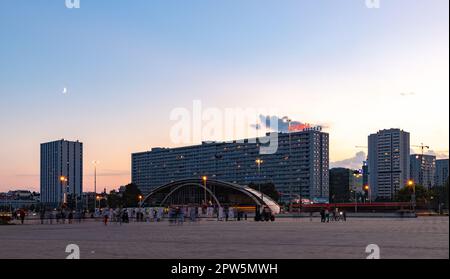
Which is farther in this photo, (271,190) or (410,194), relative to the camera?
(271,190)

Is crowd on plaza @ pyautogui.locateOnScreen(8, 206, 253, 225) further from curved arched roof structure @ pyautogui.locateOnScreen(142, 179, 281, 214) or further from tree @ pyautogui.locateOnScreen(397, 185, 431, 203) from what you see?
tree @ pyautogui.locateOnScreen(397, 185, 431, 203)

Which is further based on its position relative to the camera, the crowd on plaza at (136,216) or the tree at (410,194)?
the tree at (410,194)

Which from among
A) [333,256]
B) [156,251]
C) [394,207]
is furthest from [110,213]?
[394,207]

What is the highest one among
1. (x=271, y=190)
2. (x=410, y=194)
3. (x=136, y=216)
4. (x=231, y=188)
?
(x=136, y=216)

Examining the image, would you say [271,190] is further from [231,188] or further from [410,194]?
[410,194]

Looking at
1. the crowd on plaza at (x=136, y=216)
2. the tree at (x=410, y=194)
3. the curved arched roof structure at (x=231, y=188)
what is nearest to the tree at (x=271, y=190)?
the curved arched roof structure at (x=231, y=188)

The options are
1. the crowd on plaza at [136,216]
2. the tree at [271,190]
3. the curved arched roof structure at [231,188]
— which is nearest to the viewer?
the crowd on plaza at [136,216]

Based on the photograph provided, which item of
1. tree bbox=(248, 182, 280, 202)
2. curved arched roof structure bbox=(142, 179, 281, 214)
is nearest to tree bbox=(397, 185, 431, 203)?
curved arched roof structure bbox=(142, 179, 281, 214)

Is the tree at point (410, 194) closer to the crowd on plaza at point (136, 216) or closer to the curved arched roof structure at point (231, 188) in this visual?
the curved arched roof structure at point (231, 188)

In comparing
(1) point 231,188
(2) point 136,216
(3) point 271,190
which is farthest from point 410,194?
(2) point 136,216

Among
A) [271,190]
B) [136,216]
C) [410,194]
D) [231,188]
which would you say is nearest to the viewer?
[136,216]

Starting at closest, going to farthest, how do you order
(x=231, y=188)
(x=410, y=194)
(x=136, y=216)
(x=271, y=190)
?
1. (x=136, y=216)
2. (x=410, y=194)
3. (x=231, y=188)
4. (x=271, y=190)
